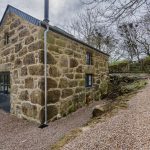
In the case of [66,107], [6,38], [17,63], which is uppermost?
[6,38]

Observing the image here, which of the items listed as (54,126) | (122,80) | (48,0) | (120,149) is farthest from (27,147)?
(122,80)

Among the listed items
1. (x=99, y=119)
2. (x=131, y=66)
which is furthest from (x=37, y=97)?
(x=131, y=66)

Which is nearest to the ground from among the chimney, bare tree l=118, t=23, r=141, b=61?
the chimney

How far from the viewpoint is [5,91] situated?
838 cm

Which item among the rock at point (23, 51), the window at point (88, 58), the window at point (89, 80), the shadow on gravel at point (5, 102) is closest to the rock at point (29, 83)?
the rock at point (23, 51)

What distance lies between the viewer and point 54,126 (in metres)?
5.91

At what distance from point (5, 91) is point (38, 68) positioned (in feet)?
10.5

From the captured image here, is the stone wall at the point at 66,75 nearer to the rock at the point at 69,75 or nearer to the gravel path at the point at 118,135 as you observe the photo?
the rock at the point at 69,75

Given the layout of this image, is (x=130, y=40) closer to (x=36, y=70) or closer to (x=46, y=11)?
(x=46, y=11)

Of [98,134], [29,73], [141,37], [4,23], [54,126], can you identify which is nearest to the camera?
[98,134]

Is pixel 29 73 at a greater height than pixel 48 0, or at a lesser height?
lesser

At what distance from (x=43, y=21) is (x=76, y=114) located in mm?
3786

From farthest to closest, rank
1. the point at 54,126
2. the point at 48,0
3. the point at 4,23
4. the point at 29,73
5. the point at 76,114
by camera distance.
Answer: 1. the point at 4,23
2. the point at 76,114
3. the point at 48,0
4. the point at 29,73
5. the point at 54,126

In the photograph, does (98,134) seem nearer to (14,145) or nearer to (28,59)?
(14,145)
